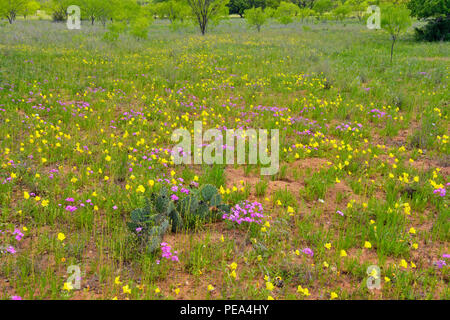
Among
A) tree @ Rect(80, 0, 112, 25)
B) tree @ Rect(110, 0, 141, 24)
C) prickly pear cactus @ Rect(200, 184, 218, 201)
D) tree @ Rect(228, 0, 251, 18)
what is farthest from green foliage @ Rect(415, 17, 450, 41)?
tree @ Rect(228, 0, 251, 18)

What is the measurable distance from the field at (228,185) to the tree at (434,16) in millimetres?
12914

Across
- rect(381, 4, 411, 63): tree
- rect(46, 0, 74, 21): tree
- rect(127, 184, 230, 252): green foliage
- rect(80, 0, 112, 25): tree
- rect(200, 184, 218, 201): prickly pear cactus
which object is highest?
rect(46, 0, 74, 21): tree

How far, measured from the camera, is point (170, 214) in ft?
12.5

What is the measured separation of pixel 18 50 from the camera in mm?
13617

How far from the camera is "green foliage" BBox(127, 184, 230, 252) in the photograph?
11.3ft

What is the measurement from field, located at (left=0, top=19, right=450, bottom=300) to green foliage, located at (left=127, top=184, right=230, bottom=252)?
0.48 ft

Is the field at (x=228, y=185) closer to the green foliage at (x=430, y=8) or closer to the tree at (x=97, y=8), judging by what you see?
the green foliage at (x=430, y=8)

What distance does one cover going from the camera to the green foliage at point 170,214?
11.3 feet

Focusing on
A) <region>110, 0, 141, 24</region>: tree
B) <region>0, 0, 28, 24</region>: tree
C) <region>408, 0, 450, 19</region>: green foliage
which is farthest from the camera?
<region>110, 0, 141, 24</region>: tree

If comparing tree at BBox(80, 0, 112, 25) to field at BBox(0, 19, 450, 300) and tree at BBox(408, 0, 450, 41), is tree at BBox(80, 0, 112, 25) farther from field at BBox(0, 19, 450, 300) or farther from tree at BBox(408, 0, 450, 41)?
tree at BBox(408, 0, 450, 41)

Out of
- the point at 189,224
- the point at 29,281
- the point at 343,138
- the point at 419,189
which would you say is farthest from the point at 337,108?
the point at 29,281

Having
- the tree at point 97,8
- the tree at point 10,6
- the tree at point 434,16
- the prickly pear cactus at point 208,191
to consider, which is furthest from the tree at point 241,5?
the prickly pear cactus at point 208,191
